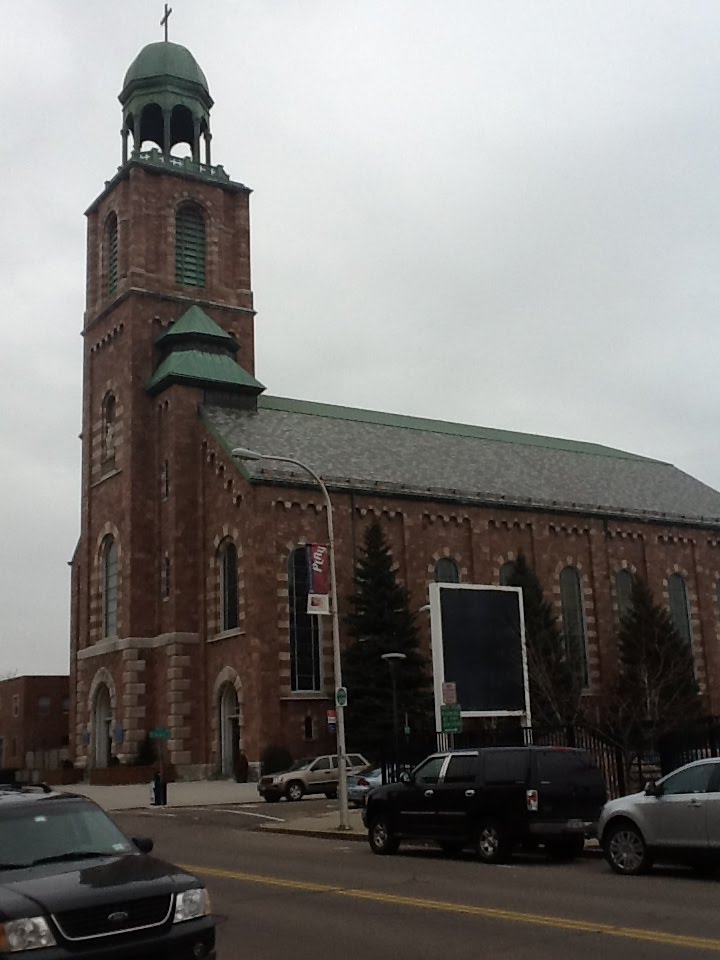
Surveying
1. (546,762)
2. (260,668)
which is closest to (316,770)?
(260,668)

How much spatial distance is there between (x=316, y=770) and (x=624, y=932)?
27.1 metres

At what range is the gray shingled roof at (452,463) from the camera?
50.6 meters

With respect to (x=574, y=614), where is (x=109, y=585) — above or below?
above

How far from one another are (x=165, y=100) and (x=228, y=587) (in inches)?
1059

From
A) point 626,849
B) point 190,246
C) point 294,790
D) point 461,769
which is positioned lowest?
point 294,790

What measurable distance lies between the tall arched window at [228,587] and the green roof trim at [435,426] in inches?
364

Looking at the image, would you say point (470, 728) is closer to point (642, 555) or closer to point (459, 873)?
point (642, 555)

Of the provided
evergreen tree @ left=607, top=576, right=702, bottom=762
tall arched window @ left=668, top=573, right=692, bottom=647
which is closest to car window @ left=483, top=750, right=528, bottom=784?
evergreen tree @ left=607, top=576, right=702, bottom=762

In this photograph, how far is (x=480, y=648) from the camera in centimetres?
3409

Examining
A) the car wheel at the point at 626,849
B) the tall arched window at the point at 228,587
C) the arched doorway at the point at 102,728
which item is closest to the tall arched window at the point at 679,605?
the tall arched window at the point at 228,587

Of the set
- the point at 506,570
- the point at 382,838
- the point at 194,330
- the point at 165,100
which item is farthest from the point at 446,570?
the point at 382,838

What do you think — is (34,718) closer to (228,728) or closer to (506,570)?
(228,728)

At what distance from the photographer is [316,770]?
36.9 metres

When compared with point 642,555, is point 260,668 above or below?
below
